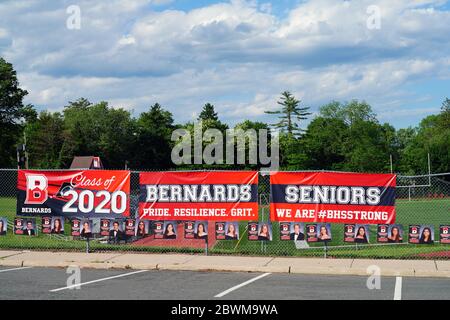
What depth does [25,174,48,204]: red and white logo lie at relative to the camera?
17.4 metres

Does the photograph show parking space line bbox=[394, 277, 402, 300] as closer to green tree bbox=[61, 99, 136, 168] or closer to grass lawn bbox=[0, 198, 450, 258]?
grass lawn bbox=[0, 198, 450, 258]

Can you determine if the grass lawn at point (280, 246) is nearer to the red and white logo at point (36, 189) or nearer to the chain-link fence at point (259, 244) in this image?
the chain-link fence at point (259, 244)

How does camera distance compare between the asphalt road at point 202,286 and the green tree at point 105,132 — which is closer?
the asphalt road at point 202,286

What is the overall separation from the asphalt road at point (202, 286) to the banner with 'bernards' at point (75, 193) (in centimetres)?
298

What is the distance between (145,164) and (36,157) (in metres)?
21.6

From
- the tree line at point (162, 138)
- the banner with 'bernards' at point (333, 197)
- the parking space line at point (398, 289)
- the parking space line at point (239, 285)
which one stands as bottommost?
the parking space line at point (398, 289)

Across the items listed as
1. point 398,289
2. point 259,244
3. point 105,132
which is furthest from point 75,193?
point 105,132

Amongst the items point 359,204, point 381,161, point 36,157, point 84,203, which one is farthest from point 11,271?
point 381,161

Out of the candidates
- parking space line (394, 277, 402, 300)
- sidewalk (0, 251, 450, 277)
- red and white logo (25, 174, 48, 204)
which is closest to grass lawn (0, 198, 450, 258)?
sidewalk (0, 251, 450, 277)

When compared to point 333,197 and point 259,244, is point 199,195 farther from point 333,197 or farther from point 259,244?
point 259,244

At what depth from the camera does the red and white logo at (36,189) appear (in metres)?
17.4

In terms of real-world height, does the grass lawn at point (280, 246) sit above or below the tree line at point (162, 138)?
below

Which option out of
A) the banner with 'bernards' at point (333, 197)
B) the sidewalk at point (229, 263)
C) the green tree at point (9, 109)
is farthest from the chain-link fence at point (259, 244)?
the green tree at point (9, 109)
